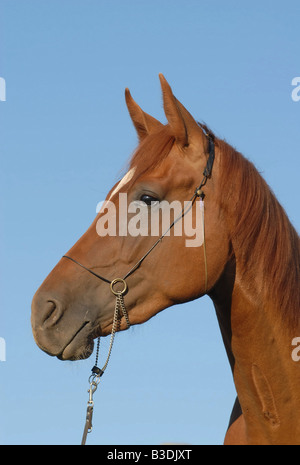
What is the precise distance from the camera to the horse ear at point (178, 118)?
16.8 feet

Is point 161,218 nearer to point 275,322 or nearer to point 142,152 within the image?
point 142,152

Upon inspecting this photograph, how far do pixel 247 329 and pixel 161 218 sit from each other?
1.03m

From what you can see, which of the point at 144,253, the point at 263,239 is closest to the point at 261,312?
the point at 263,239

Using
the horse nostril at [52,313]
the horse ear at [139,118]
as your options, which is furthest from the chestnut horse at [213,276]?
the horse ear at [139,118]

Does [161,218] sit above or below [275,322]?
above

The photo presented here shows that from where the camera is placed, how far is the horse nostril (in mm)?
4734

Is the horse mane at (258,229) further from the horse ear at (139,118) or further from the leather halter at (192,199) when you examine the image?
the horse ear at (139,118)

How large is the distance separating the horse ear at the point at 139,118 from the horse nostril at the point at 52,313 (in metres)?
1.85

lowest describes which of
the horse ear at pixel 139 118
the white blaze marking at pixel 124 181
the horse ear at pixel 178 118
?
the white blaze marking at pixel 124 181

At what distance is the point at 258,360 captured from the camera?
4879 millimetres
